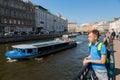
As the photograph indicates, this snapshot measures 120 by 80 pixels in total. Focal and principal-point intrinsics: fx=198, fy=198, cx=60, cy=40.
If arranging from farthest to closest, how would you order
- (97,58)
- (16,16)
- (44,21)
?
(44,21) < (16,16) < (97,58)

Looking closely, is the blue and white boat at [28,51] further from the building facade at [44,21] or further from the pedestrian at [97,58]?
the building facade at [44,21]

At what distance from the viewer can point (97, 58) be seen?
443 cm

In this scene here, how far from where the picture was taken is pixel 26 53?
79.3ft

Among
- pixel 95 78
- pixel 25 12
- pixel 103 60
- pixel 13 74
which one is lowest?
pixel 13 74

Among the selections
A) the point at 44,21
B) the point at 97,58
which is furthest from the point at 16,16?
the point at 97,58

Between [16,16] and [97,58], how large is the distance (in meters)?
61.0

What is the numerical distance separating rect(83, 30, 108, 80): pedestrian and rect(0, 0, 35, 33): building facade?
53.5 meters

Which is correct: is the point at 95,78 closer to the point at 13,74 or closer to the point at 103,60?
the point at 103,60

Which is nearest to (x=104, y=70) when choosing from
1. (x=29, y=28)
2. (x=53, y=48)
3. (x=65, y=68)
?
(x=65, y=68)

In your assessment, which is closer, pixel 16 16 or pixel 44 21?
pixel 16 16

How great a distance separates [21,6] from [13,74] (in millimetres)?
52736

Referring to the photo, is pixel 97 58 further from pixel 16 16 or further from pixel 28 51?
pixel 16 16

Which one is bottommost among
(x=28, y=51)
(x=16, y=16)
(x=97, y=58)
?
(x=28, y=51)

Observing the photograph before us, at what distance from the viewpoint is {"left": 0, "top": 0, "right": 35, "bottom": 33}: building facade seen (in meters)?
56.5
